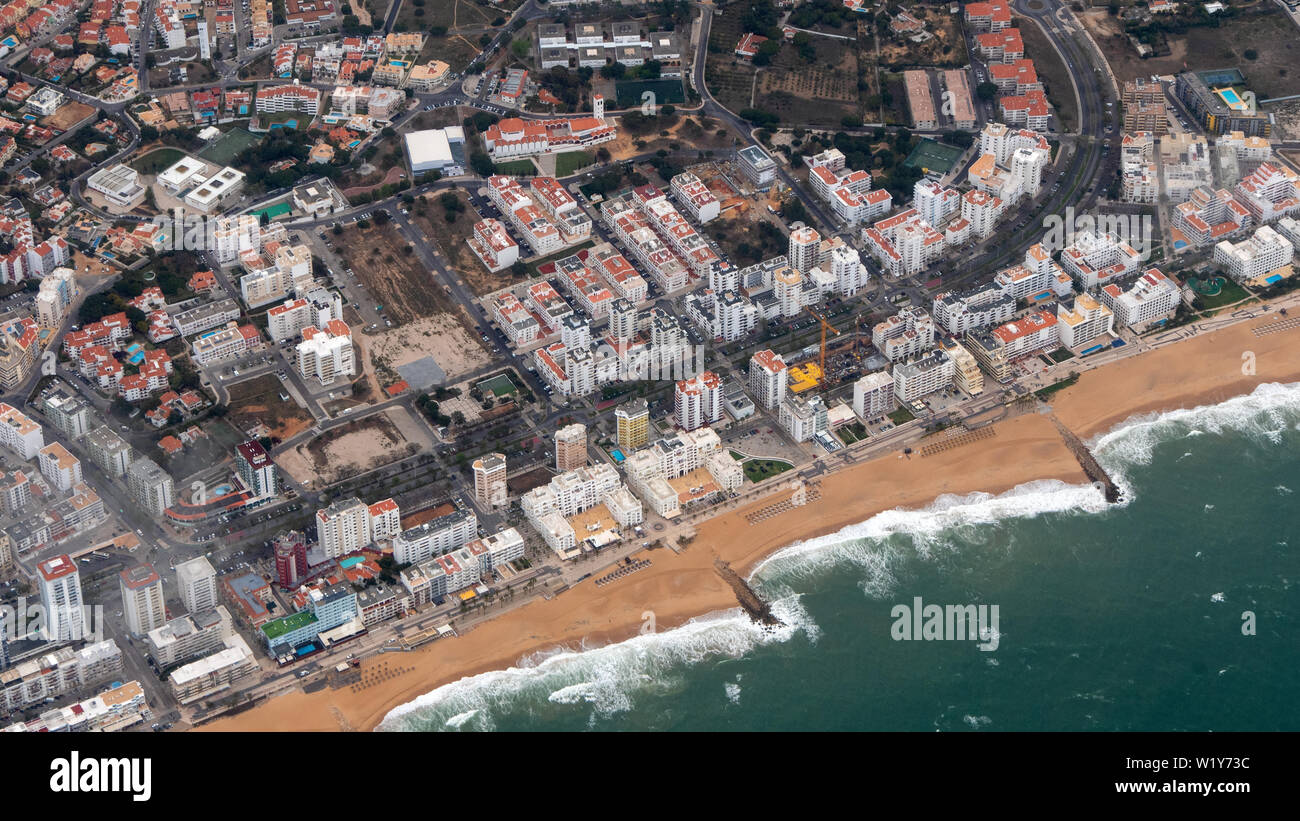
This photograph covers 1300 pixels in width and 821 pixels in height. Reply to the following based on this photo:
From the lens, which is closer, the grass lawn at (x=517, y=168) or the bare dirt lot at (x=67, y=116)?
the grass lawn at (x=517, y=168)

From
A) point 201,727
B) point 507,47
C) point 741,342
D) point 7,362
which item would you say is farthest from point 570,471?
point 507,47

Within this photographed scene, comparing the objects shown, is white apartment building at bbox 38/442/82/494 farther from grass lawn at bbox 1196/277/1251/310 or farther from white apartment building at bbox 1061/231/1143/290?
grass lawn at bbox 1196/277/1251/310

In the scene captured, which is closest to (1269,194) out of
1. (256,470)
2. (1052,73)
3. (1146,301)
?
(1146,301)

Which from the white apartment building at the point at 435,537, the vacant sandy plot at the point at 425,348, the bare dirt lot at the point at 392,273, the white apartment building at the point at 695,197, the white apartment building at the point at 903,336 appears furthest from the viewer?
the white apartment building at the point at 695,197

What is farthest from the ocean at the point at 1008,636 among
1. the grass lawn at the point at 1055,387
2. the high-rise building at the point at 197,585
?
the high-rise building at the point at 197,585

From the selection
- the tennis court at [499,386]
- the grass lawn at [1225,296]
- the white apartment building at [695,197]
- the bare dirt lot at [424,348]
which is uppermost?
the white apartment building at [695,197]

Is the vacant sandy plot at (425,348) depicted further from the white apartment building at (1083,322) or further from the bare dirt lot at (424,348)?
the white apartment building at (1083,322)
